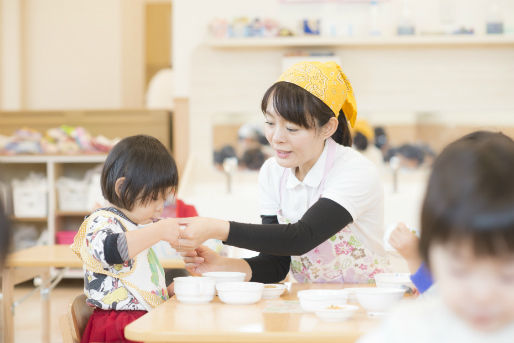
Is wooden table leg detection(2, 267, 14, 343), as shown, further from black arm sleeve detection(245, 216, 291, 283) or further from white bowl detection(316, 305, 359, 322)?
white bowl detection(316, 305, 359, 322)

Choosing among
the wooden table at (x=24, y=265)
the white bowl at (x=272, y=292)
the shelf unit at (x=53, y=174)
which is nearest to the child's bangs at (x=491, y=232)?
the white bowl at (x=272, y=292)

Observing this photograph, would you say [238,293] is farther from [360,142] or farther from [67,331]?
[360,142]

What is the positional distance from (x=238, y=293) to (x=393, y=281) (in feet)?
1.40

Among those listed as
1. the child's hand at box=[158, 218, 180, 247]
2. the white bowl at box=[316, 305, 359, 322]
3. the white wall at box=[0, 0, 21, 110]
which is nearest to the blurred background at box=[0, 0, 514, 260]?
the white wall at box=[0, 0, 21, 110]

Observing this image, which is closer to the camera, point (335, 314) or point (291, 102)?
point (335, 314)

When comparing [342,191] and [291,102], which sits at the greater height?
[291,102]

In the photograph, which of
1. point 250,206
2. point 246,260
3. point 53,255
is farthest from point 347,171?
point 250,206

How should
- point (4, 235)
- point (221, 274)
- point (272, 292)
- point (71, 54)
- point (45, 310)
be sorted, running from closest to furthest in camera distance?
point (4, 235)
point (272, 292)
point (221, 274)
point (45, 310)
point (71, 54)

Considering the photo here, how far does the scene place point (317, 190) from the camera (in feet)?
7.20

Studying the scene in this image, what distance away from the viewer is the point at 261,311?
1.62 meters

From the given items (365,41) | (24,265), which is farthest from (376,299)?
(365,41)

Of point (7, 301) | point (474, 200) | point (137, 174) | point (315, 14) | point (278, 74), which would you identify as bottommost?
point (7, 301)

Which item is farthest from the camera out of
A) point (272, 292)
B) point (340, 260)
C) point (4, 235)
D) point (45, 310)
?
point (45, 310)

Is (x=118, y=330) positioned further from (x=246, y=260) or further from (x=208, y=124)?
(x=208, y=124)
